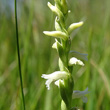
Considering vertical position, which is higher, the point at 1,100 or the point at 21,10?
the point at 21,10

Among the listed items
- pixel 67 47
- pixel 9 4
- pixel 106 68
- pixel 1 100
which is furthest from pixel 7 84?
pixel 67 47

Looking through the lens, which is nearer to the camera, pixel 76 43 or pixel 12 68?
pixel 12 68

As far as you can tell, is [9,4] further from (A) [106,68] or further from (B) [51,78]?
(B) [51,78]

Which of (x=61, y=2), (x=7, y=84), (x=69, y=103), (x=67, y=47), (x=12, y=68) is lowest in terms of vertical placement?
(x=7, y=84)

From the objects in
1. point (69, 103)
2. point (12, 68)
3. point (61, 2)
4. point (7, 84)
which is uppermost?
point (61, 2)

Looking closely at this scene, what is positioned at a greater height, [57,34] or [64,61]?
[57,34]

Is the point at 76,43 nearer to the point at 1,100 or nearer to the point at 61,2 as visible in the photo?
the point at 1,100

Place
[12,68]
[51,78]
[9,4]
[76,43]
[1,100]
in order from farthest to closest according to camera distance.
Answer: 1. [76,43]
2. [9,4]
3. [12,68]
4. [1,100]
5. [51,78]

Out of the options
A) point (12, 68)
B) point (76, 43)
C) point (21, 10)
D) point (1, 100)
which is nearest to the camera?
point (1, 100)

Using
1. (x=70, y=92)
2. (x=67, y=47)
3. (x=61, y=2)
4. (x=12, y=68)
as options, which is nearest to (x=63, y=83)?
(x=70, y=92)
